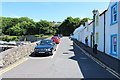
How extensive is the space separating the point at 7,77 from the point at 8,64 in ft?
9.67

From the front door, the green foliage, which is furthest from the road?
the green foliage

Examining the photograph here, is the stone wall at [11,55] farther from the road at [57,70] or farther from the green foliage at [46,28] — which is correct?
the green foliage at [46,28]

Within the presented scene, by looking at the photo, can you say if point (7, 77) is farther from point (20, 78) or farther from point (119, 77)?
point (119, 77)

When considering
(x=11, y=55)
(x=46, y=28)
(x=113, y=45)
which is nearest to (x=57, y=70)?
(x=11, y=55)

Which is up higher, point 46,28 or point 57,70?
point 46,28

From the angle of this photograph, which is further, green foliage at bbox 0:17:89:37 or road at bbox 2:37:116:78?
green foliage at bbox 0:17:89:37

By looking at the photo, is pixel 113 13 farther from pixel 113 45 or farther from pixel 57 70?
pixel 57 70

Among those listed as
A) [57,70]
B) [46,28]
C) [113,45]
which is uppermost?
[46,28]

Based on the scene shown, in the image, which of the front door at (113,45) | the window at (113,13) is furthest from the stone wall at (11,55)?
the window at (113,13)

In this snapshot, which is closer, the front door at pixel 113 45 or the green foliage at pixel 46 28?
the front door at pixel 113 45

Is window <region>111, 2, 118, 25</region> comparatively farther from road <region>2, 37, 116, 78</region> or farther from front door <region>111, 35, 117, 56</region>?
road <region>2, 37, 116, 78</region>

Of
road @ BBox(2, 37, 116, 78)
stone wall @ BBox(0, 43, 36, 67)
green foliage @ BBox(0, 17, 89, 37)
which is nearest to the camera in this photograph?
road @ BBox(2, 37, 116, 78)

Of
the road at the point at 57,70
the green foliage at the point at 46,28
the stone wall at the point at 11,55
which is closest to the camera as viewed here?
the road at the point at 57,70

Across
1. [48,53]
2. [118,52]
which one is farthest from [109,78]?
[48,53]
